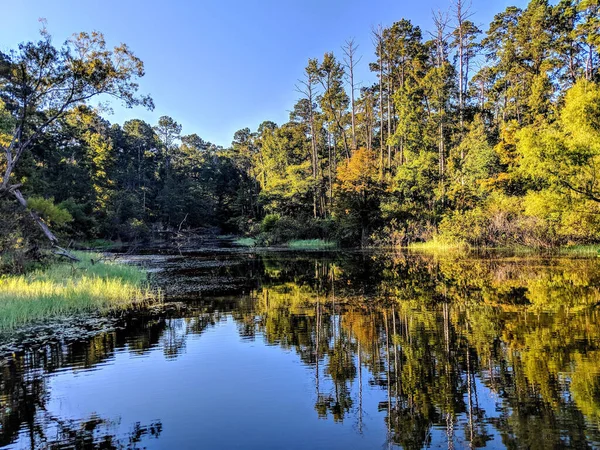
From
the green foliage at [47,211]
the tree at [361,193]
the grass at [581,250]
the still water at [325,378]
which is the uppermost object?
the tree at [361,193]

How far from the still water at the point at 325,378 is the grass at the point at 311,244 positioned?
95.2 feet

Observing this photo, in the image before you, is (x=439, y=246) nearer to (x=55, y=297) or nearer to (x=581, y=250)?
(x=581, y=250)

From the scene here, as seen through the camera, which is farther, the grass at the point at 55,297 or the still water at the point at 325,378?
the grass at the point at 55,297

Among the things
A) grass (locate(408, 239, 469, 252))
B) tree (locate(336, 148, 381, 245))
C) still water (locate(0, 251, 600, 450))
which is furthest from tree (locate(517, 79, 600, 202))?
tree (locate(336, 148, 381, 245))

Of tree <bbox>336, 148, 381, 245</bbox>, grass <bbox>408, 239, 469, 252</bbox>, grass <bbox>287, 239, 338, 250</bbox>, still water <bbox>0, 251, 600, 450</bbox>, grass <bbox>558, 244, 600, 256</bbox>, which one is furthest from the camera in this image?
grass <bbox>287, 239, 338, 250</bbox>

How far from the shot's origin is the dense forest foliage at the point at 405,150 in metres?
20.0

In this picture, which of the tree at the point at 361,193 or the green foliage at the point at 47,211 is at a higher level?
the tree at the point at 361,193

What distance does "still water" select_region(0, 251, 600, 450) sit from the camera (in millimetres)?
4598

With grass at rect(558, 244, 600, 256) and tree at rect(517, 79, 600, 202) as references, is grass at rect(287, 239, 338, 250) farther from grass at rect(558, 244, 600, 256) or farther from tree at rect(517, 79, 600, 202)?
tree at rect(517, 79, 600, 202)

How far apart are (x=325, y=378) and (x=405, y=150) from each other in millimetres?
A: 36829

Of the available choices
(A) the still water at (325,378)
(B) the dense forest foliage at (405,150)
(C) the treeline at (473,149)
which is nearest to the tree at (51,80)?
(B) the dense forest foliage at (405,150)

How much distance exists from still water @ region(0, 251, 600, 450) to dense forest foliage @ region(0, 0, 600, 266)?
1095cm

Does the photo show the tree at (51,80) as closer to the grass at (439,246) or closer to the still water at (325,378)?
the still water at (325,378)

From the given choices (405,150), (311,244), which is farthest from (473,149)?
(311,244)
